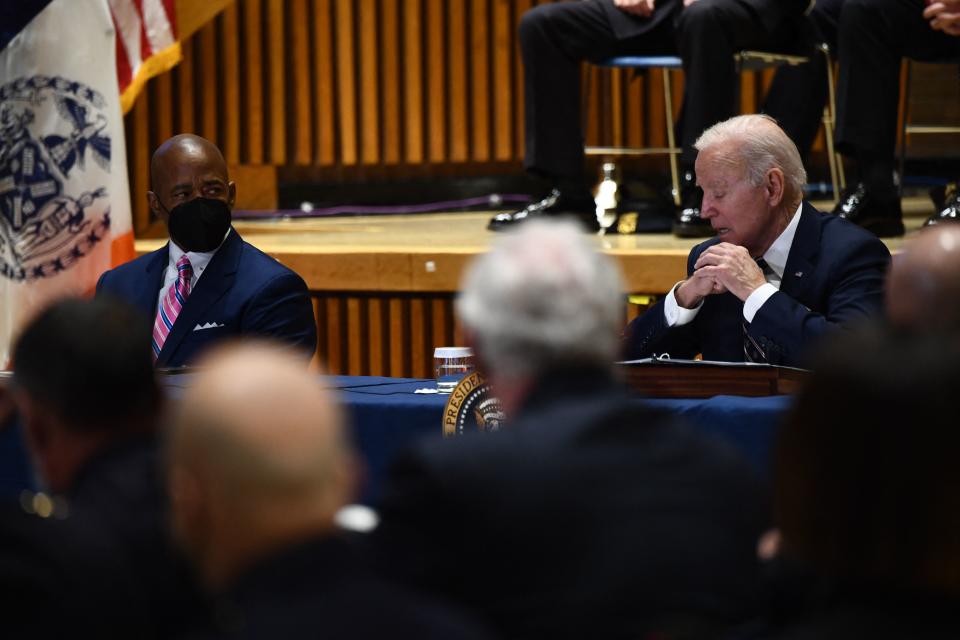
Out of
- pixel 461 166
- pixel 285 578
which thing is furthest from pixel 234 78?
pixel 285 578

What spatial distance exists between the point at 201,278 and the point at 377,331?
1.51 m

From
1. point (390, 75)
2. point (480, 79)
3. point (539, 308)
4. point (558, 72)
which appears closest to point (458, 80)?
point (480, 79)

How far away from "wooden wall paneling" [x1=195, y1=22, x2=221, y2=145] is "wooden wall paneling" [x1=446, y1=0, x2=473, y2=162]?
1.04 metres

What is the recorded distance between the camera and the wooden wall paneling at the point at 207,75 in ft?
21.8

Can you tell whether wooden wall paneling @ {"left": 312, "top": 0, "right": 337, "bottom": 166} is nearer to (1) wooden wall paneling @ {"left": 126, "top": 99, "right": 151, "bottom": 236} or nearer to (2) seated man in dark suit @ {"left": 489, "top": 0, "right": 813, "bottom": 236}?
(1) wooden wall paneling @ {"left": 126, "top": 99, "right": 151, "bottom": 236}

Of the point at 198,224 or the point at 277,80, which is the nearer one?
the point at 198,224

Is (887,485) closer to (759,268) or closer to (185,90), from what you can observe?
(759,268)

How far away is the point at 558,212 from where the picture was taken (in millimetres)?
5508

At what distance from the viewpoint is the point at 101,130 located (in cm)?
504

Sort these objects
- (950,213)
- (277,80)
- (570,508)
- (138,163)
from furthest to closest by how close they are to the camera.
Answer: (277,80) → (138,163) → (950,213) → (570,508)

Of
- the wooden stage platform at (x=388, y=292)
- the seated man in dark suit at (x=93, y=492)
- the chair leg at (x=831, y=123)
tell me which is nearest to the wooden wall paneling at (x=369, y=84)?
the wooden stage platform at (x=388, y=292)

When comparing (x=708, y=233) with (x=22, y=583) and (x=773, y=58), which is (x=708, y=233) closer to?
(x=773, y=58)

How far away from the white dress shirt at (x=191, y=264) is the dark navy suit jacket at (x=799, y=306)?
1.03m

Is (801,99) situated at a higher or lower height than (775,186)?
higher
